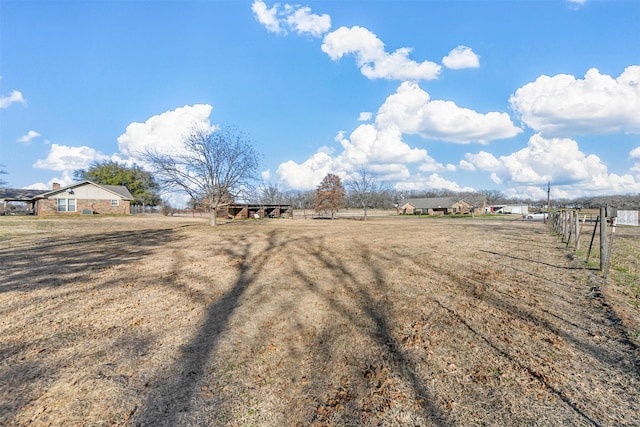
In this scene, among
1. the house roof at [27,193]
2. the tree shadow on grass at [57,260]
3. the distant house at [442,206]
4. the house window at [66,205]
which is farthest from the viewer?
the distant house at [442,206]

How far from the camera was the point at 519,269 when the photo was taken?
8.01 m

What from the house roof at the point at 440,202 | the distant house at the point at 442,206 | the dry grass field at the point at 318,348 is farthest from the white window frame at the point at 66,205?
the house roof at the point at 440,202

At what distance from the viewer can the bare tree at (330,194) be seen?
48.2m

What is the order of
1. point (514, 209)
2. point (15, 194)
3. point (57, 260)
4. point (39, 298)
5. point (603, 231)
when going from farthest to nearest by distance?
point (514, 209) → point (15, 194) → point (57, 260) → point (603, 231) → point (39, 298)

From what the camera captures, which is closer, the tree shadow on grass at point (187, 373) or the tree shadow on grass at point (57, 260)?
the tree shadow on grass at point (187, 373)

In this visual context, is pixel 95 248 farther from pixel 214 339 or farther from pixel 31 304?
pixel 214 339

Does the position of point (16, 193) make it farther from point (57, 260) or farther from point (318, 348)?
point (318, 348)

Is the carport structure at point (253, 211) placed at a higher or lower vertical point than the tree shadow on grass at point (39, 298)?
higher

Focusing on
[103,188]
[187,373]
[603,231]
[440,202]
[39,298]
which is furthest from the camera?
[440,202]

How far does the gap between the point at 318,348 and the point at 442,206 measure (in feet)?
258

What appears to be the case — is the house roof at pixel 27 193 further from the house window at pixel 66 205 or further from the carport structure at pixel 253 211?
the carport structure at pixel 253 211

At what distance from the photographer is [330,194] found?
48312 millimetres

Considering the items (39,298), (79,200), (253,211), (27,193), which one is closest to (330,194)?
(253,211)

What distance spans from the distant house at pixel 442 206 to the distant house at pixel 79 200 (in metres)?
62.2
